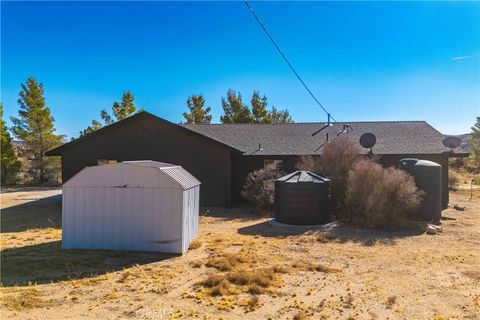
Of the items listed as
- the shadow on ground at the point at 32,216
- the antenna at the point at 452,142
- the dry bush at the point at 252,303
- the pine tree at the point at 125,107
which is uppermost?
the pine tree at the point at 125,107

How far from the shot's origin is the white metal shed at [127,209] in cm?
809

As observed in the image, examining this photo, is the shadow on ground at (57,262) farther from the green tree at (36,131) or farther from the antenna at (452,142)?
the green tree at (36,131)

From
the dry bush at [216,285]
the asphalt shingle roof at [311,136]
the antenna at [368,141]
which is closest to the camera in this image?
the dry bush at [216,285]

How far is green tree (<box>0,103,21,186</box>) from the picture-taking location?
93.4ft

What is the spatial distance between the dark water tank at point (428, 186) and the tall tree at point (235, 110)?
2780cm

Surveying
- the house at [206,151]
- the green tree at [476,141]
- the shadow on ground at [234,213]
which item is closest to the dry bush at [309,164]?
the house at [206,151]

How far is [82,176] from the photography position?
840 centimetres

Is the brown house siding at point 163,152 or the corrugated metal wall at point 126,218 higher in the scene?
the brown house siding at point 163,152

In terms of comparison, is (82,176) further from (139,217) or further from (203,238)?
(203,238)

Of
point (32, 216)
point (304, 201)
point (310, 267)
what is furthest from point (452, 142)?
point (32, 216)

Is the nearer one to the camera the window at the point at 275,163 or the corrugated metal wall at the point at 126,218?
the corrugated metal wall at the point at 126,218

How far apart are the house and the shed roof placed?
7313 millimetres

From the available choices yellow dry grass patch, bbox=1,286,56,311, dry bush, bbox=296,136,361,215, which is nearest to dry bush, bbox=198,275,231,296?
yellow dry grass patch, bbox=1,286,56,311

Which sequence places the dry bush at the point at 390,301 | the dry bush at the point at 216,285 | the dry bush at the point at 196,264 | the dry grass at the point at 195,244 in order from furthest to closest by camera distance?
the dry grass at the point at 195,244, the dry bush at the point at 196,264, the dry bush at the point at 216,285, the dry bush at the point at 390,301
